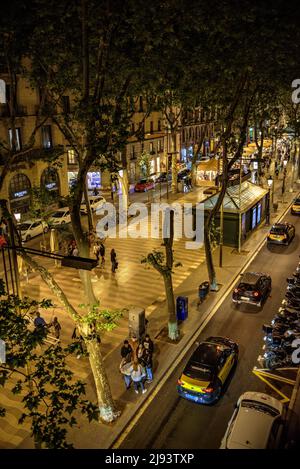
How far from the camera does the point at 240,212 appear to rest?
94.4 ft

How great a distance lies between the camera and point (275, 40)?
15.0 m

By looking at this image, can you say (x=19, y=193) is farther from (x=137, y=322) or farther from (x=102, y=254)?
(x=137, y=322)

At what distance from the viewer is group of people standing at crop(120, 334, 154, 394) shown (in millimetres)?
14398

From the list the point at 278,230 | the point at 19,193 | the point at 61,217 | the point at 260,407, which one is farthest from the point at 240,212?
the point at 19,193

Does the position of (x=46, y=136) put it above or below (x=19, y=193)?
above

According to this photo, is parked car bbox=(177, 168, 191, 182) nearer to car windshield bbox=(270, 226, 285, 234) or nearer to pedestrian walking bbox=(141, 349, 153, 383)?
car windshield bbox=(270, 226, 285, 234)

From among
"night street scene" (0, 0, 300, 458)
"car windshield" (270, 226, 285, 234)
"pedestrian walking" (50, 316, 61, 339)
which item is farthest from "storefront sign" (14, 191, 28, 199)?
"pedestrian walking" (50, 316, 61, 339)

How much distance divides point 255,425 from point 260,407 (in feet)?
2.59

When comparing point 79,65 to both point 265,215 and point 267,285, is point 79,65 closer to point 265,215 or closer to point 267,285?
point 267,285

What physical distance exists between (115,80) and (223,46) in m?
5.49

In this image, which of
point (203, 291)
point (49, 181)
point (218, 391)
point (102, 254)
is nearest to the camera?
point (218, 391)

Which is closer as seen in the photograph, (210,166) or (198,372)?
(198,372)

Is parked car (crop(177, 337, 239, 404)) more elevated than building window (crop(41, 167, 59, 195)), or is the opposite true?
building window (crop(41, 167, 59, 195))

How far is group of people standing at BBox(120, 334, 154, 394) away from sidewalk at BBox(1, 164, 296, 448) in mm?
333
